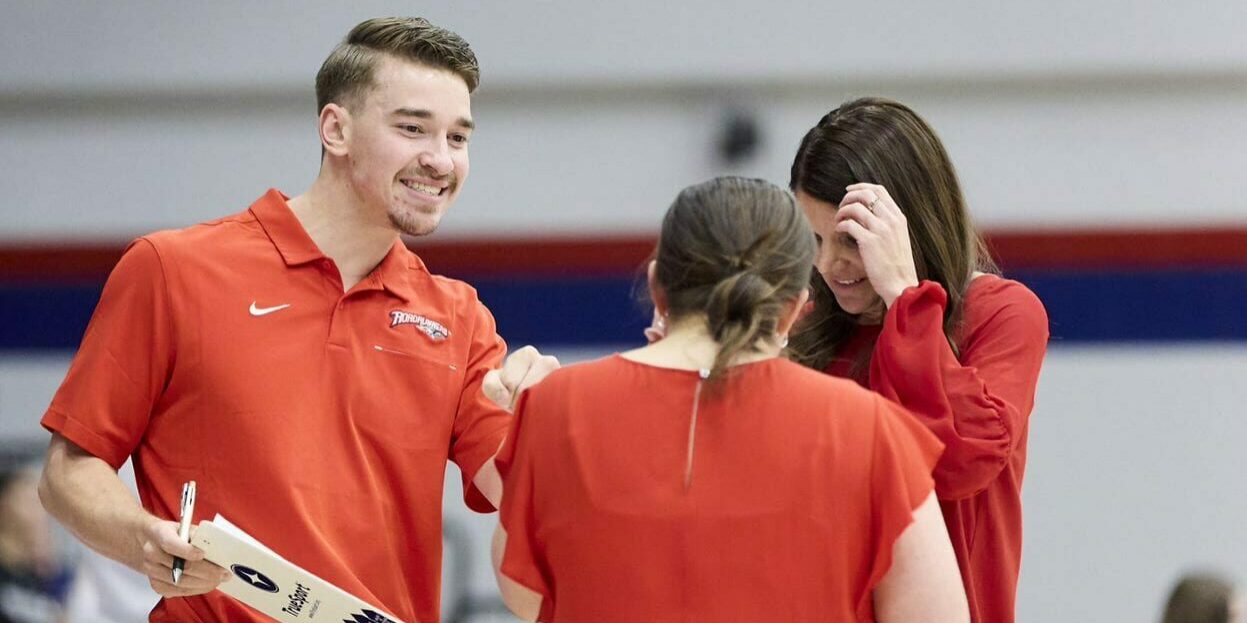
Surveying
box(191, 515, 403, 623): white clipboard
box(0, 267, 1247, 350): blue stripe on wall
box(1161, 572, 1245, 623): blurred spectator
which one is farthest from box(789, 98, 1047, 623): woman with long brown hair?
box(0, 267, 1247, 350): blue stripe on wall

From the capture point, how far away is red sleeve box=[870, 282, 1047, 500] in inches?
81.3

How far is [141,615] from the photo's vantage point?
5188 mm

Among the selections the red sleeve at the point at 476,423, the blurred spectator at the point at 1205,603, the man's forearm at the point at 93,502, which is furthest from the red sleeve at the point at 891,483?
the blurred spectator at the point at 1205,603

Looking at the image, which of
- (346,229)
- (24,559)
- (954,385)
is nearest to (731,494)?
(954,385)

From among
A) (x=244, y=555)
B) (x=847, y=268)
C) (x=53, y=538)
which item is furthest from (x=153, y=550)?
(x=53, y=538)

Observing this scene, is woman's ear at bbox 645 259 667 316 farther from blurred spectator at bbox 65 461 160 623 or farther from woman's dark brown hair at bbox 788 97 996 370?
blurred spectator at bbox 65 461 160 623

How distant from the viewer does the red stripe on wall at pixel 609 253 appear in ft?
19.5

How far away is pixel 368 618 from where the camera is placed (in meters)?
2.01

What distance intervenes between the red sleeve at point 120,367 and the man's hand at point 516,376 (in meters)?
0.47

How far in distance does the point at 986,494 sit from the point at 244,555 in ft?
3.38

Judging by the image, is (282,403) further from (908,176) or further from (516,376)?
(908,176)

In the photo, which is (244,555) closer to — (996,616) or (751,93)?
(996,616)

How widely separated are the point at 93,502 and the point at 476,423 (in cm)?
56

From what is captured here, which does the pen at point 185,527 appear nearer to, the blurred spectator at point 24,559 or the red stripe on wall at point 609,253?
the blurred spectator at point 24,559
